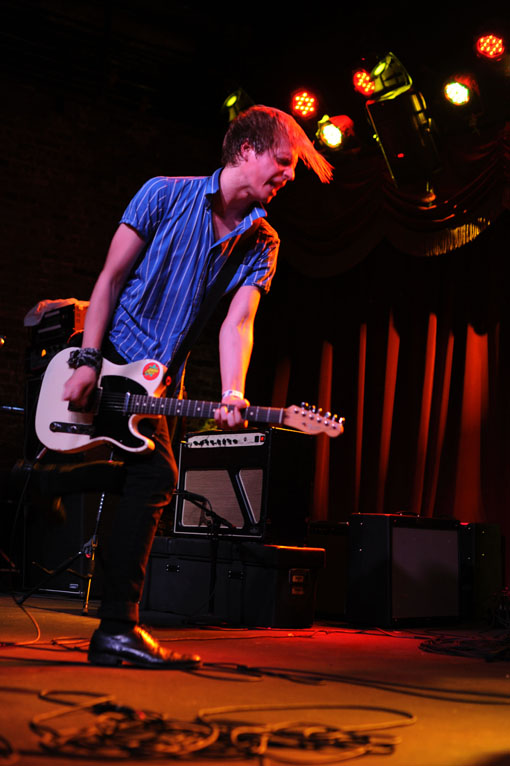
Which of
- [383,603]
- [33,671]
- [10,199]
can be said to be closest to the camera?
[33,671]

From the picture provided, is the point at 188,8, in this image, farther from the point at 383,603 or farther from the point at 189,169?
the point at 383,603

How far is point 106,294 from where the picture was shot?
2613 millimetres

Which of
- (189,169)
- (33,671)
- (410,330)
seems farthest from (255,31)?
(33,671)

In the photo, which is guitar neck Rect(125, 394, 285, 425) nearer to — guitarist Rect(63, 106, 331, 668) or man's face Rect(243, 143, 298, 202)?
guitarist Rect(63, 106, 331, 668)

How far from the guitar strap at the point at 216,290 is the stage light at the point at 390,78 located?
3.35m

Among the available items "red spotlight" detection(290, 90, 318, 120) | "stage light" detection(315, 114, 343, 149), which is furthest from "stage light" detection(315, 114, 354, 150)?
"red spotlight" detection(290, 90, 318, 120)

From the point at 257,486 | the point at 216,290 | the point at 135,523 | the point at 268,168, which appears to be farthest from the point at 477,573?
the point at 268,168

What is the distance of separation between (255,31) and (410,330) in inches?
128

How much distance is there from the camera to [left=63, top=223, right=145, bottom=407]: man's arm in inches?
98.6

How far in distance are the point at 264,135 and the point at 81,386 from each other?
1020 millimetres

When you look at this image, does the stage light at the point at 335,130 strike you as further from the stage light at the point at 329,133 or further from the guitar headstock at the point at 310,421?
the guitar headstock at the point at 310,421

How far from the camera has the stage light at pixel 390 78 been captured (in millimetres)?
5699

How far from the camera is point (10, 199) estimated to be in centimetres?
717

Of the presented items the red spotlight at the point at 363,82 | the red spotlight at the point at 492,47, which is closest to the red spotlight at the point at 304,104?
the red spotlight at the point at 363,82
